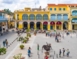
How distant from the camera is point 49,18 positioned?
182 ft

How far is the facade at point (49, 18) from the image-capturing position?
180 feet

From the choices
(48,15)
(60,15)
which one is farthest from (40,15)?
(60,15)

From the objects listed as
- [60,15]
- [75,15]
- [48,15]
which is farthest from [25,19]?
[75,15]

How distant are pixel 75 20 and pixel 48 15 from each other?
8918 mm

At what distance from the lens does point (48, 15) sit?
183 feet

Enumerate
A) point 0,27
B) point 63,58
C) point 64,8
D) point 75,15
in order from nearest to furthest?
point 63,58
point 0,27
point 75,15
point 64,8

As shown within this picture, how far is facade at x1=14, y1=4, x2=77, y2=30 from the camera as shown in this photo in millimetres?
54969

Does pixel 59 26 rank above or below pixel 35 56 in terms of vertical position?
below

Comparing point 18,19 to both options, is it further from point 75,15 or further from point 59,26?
point 75,15

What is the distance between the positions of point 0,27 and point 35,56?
101 feet

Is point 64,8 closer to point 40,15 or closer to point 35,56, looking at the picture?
point 40,15

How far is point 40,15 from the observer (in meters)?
55.8

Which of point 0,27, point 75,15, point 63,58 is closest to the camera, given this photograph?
point 63,58

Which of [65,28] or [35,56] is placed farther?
[65,28]
